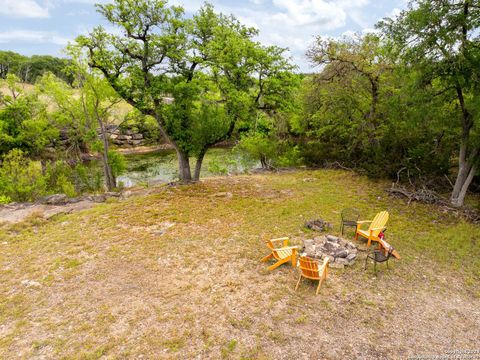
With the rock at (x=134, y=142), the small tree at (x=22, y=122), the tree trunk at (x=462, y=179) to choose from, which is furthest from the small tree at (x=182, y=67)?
the rock at (x=134, y=142)

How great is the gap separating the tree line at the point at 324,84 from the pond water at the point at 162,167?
17.8 feet

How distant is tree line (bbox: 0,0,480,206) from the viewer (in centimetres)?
907

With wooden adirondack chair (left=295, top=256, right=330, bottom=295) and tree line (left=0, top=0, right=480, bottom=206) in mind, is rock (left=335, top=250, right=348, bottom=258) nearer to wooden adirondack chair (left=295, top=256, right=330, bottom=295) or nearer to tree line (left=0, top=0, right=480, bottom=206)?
wooden adirondack chair (left=295, top=256, right=330, bottom=295)

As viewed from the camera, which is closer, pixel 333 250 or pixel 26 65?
pixel 333 250

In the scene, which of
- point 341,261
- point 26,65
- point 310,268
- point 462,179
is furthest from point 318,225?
point 26,65

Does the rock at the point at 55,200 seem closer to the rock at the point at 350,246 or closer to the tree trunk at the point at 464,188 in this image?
the rock at the point at 350,246

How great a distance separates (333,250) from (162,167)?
21.6m

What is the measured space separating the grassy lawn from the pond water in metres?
11.0

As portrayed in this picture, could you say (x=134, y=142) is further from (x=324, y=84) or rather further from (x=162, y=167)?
(x=324, y=84)

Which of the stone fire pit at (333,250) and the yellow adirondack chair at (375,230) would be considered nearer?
the stone fire pit at (333,250)

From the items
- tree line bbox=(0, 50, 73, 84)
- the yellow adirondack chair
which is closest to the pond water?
the yellow adirondack chair

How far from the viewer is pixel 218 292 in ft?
20.0

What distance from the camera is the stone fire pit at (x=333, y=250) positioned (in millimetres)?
7133

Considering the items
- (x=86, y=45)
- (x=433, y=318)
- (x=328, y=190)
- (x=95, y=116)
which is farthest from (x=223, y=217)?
(x=95, y=116)
